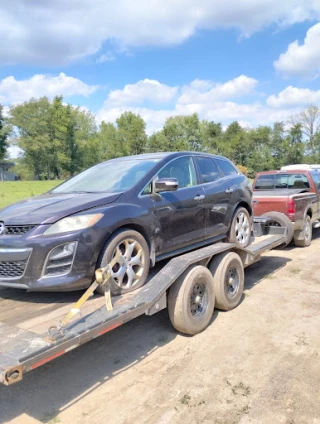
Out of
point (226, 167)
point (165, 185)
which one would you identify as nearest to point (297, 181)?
point (226, 167)

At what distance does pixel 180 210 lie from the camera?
4.55 m

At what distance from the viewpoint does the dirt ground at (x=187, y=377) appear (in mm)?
2918

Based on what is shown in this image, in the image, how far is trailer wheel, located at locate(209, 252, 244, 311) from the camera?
4762 mm

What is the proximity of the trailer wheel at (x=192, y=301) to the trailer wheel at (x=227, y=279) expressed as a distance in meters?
0.22

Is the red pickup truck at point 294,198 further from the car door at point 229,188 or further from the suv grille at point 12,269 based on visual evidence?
the suv grille at point 12,269

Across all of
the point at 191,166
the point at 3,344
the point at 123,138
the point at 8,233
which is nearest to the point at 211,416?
the point at 3,344

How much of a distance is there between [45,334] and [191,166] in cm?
308

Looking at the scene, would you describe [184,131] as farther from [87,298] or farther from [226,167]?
[87,298]

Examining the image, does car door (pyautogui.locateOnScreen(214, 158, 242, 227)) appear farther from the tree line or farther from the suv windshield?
the tree line

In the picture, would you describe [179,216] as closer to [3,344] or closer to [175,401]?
[175,401]

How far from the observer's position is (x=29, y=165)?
71.4 metres

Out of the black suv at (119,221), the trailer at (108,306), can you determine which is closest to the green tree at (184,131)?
the black suv at (119,221)

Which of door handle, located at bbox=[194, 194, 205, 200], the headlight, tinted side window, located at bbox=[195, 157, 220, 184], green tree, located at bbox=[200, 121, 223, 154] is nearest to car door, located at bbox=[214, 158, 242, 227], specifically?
tinted side window, located at bbox=[195, 157, 220, 184]

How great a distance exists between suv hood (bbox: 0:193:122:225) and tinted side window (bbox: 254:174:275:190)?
7.43 meters
